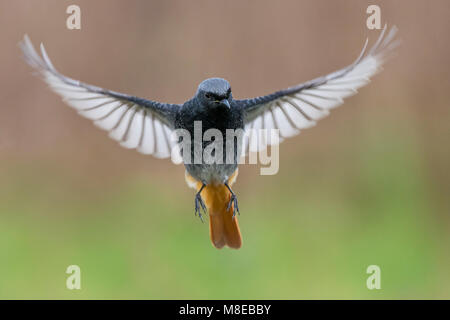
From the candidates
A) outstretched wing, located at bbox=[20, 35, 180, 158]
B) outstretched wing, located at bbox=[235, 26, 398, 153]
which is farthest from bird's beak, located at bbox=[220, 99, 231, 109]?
outstretched wing, located at bbox=[20, 35, 180, 158]

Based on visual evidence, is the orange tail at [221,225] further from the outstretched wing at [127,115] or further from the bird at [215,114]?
the outstretched wing at [127,115]

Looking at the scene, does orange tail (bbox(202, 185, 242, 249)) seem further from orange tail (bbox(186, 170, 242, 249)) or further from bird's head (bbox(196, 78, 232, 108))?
bird's head (bbox(196, 78, 232, 108))

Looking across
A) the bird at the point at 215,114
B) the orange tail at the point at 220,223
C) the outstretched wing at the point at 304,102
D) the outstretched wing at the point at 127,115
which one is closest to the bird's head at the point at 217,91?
the bird at the point at 215,114

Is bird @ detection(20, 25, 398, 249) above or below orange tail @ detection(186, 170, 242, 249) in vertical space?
above

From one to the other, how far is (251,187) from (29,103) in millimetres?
2597

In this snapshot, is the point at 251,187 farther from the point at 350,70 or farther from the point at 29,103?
the point at 350,70

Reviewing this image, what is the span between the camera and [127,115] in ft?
11.4

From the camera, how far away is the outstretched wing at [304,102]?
2892 mm

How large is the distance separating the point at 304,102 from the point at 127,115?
104 centimetres

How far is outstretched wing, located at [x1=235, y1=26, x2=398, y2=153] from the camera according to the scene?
2892 mm

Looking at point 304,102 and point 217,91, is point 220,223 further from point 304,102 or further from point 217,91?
point 217,91

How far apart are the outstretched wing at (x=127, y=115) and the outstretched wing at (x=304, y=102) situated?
46cm

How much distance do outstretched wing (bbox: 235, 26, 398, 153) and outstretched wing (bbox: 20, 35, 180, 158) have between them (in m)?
0.46

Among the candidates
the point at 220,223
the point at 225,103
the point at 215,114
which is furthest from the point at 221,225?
the point at 225,103
